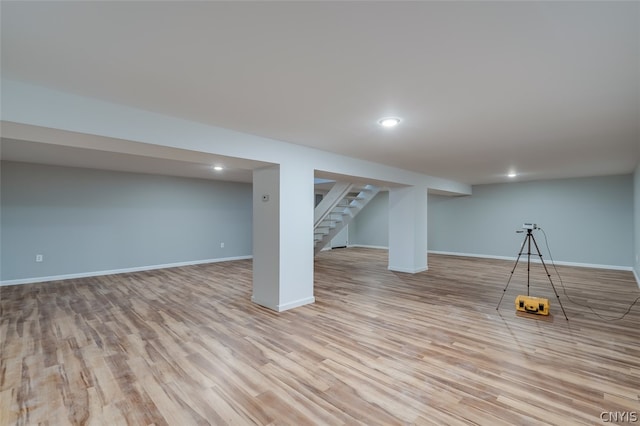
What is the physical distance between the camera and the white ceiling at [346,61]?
1.35 metres

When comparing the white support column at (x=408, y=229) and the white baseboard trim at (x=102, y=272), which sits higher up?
the white support column at (x=408, y=229)

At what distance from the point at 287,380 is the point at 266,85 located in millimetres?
2219

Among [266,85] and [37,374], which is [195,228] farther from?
[266,85]

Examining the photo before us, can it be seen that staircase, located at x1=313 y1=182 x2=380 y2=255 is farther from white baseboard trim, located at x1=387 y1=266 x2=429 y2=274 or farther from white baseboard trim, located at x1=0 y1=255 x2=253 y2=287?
white baseboard trim, located at x1=0 y1=255 x2=253 y2=287

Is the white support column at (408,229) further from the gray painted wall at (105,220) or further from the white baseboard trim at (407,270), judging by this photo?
the gray painted wall at (105,220)

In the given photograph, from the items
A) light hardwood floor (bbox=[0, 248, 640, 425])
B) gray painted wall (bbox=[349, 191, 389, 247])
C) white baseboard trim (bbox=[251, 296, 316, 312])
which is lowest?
light hardwood floor (bbox=[0, 248, 640, 425])

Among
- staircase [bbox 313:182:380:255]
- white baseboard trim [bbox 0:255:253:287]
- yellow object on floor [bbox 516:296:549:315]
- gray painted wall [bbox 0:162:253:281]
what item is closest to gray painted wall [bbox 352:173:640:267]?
staircase [bbox 313:182:380:255]

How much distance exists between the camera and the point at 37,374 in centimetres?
229

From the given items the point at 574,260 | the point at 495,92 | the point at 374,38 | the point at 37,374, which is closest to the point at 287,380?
the point at 37,374

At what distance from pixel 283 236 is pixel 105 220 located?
14.9ft

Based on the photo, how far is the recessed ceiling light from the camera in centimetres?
277

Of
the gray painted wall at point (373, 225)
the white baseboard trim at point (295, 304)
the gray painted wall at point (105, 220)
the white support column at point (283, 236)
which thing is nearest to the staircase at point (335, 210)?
the gray painted wall at point (105, 220)

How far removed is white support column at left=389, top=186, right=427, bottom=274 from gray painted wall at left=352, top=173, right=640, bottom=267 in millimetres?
3114

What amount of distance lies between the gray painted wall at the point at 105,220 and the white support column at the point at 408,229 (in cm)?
431
